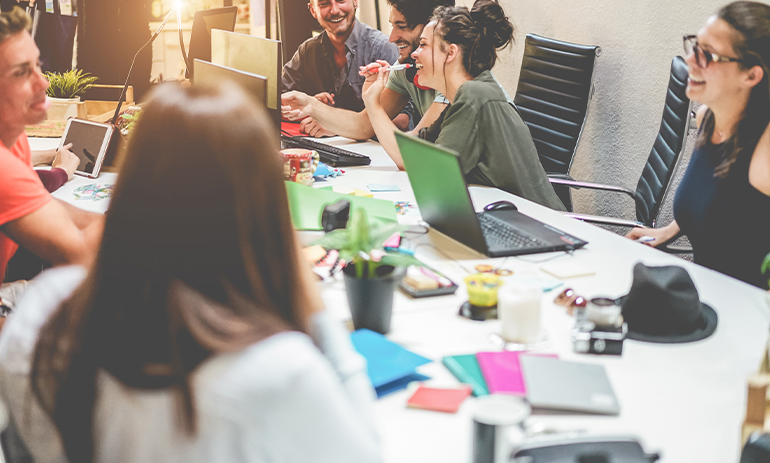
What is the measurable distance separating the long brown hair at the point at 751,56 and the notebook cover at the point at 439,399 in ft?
3.69

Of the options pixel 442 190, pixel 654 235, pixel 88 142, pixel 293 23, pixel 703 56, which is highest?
pixel 703 56

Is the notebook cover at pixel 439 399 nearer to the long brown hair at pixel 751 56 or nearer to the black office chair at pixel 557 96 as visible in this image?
the long brown hair at pixel 751 56

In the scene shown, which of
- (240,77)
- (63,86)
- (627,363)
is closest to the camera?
(627,363)

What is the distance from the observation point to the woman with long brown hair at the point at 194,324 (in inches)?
24.4

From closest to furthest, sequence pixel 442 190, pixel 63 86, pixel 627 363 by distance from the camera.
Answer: pixel 627 363 → pixel 442 190 → pixel 63 86

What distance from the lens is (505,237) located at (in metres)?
1.63

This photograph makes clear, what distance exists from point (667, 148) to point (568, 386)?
1508 mm

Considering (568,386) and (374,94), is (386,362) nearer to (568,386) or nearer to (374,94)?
(568,386)

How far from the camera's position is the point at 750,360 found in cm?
109

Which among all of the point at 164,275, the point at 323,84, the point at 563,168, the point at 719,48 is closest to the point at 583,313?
the point at 164,275

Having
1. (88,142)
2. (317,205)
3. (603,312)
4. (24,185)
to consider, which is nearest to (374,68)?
(317,205)

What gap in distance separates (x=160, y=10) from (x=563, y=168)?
404 centimetres

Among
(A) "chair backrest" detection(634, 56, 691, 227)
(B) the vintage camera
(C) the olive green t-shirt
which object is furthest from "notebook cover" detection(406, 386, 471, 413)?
(A) "chair backrest" detection(634, 56, 691, 227)

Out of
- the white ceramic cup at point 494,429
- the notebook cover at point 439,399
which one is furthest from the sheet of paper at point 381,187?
the white ceramic cup at point 494,429
